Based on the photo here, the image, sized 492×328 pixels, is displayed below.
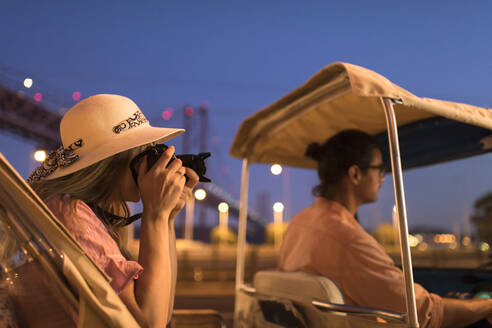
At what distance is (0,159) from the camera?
1.13 m

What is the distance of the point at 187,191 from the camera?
1605mm

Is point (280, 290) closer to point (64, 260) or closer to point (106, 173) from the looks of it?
point (106, 173)

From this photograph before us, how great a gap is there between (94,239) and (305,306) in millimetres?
1178

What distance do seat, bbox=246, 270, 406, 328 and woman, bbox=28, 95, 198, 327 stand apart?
2.58ft

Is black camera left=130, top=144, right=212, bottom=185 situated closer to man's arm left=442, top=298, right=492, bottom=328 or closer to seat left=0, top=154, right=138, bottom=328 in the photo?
seat left=0, top=154, right=138, bottom=328

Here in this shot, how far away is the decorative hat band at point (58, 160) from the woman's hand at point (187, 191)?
13.9 inches

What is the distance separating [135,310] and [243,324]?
5.38 feet

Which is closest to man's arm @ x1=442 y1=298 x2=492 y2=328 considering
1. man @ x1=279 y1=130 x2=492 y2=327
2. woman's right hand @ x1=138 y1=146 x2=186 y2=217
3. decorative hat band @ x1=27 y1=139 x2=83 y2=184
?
man @ x1=279 y1=130 x2=492 y2=327

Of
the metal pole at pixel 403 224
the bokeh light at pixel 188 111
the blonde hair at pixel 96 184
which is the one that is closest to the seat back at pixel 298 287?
the metal pole at pixel 403 224

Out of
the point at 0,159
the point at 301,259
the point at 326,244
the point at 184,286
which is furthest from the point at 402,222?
the point at 184,286

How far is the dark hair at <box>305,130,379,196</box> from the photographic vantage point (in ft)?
8.49

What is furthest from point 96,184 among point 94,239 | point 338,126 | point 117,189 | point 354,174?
point 338,126

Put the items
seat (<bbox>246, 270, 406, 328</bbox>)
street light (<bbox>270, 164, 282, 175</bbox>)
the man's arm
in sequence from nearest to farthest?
seat (<bbox>246, 270, 406, 328</bbox>) < the man's arm < street light (<bbox>270, 164, 282, 175</bbox>)

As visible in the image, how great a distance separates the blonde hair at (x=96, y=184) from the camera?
1.36 m
